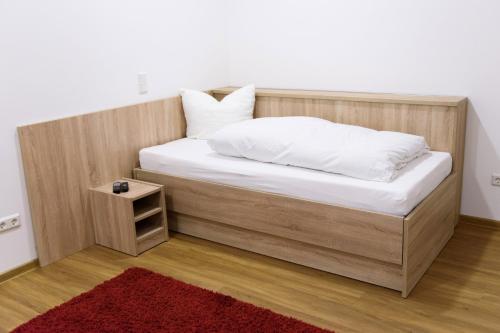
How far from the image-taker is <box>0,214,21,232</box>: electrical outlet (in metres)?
2.65

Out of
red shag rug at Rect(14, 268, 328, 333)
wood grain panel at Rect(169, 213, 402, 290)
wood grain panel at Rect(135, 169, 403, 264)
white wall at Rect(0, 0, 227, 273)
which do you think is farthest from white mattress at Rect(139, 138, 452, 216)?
red shag rug at Rect(14, 268, 328, 333)

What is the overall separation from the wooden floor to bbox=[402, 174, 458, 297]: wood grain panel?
0.20 ft

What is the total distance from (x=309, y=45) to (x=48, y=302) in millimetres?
2312

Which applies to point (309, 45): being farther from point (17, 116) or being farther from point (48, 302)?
point (48, 302)

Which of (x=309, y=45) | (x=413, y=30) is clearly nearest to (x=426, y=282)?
(x=413, y=30)

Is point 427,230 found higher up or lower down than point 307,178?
lower down

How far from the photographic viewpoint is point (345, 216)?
248cm

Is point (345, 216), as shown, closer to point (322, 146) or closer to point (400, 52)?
point (322, 146)

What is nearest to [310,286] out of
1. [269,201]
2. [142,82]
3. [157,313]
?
[269,201]

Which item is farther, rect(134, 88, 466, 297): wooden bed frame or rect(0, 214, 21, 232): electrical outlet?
rect(0, 214, 21, 232): electrical outlet

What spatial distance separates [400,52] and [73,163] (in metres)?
2.10

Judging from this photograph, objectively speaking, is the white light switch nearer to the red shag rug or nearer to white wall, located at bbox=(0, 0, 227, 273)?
white wall, located at bbox=(0, 0, 227, 273)

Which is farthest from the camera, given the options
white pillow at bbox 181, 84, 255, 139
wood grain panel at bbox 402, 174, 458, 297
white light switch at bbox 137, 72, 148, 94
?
white pillow at bbox 181, 84, 255, 139

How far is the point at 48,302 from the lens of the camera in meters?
2.48
